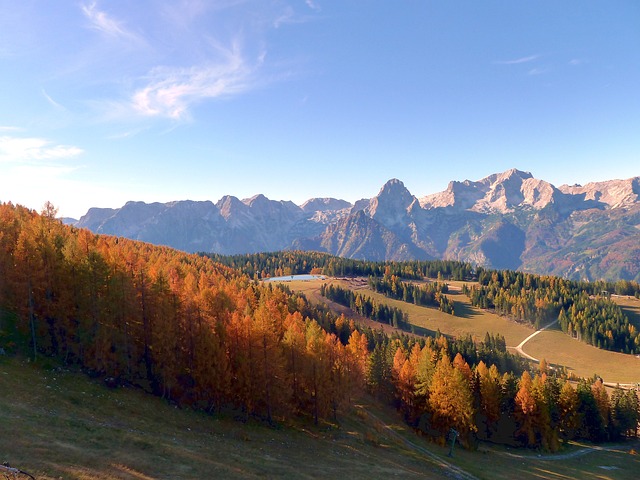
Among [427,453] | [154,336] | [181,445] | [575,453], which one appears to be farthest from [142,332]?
[575,453]

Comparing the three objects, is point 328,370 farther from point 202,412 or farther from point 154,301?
point 154,301

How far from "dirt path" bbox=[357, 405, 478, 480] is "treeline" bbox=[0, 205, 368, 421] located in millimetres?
18676

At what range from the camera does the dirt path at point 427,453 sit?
5119cm

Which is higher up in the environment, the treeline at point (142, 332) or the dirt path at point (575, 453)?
the treeline at point (142, 332)

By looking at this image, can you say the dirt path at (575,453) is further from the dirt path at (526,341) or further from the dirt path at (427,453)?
the dirt path at (526,341)

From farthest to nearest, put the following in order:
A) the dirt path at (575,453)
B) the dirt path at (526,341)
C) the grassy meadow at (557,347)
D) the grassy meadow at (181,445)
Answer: the dirt path at (526,341), the grassy meadow at (557,347), the dirt path at (575,453), the grassy meadow at (181,445)

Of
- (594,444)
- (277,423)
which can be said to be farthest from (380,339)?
(277,423)

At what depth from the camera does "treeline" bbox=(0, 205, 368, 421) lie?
154ft

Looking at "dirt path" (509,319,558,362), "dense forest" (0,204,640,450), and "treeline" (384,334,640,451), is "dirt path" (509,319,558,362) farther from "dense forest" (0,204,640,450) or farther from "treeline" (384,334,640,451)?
"dense forest" (0,204,640,450)

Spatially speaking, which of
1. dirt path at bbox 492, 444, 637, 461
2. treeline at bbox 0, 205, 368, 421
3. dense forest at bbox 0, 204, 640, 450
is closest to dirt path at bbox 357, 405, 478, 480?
dense forest at bbox 0, 204, 640, 450

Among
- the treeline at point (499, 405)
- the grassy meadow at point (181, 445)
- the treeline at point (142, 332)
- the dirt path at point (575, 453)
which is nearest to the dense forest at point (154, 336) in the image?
the treeline at point (142, 332)

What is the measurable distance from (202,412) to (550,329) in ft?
654

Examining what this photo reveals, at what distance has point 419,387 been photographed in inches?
A: 3071

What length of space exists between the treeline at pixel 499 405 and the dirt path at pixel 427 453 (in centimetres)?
935
